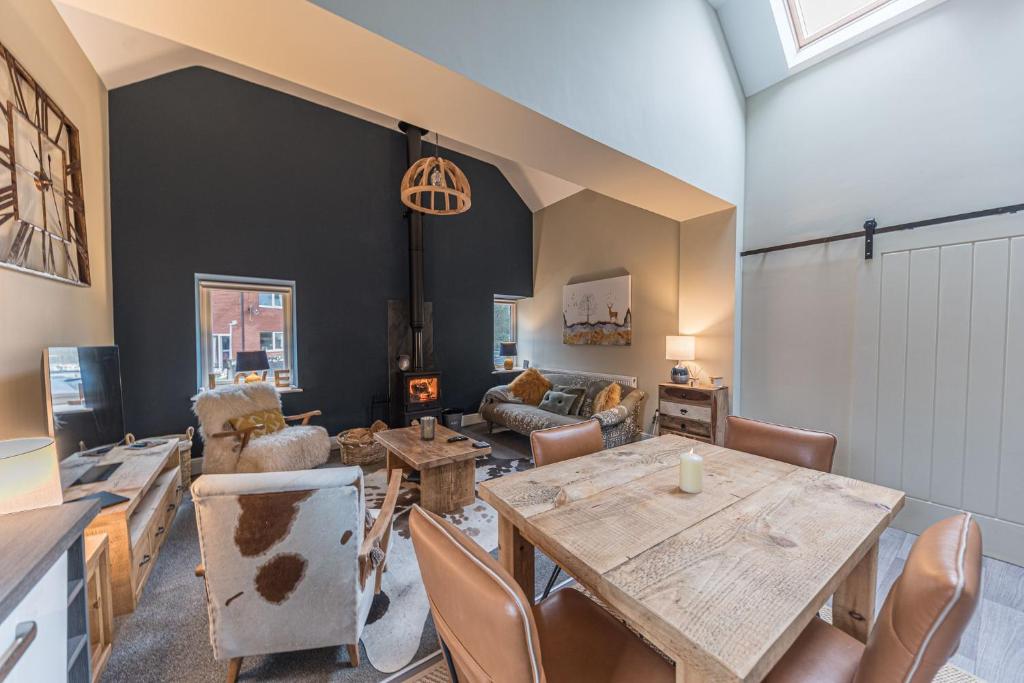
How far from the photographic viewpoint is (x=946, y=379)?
234 cm

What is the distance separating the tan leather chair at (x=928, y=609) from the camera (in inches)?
23.6

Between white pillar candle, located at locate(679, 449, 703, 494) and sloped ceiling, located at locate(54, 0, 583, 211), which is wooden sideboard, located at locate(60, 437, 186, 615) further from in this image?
white pillar candle, located at locate(679, 449, 703, 494)

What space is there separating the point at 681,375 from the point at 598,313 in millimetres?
1607

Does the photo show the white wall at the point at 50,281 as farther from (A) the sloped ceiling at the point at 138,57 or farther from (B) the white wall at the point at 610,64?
(B) the white wall at the point at 610,64

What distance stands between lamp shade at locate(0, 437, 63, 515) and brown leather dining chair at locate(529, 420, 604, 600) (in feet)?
4.83

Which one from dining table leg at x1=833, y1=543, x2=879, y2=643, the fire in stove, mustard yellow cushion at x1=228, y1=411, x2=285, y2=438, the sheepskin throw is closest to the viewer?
dining table leg at x1=833, y1=543, x2=879, y2=643

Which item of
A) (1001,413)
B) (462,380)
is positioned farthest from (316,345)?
(1001,413)

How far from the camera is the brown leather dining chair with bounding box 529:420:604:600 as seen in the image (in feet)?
5.38

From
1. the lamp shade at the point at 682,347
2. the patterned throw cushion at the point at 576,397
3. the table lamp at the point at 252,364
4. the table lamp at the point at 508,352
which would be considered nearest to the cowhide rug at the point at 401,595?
the table lamp at the point at 252,364

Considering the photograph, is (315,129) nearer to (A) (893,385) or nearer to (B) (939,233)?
(B) (939,233)

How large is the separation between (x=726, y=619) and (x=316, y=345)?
4294 millimetres

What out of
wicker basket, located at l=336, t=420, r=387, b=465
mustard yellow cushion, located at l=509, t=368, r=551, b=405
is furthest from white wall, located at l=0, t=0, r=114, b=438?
mustard yellow cushion, located at l=509, t=368, r=551, b=405

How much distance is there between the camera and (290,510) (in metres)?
1.18

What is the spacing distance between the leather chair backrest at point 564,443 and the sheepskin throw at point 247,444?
2499 mm
